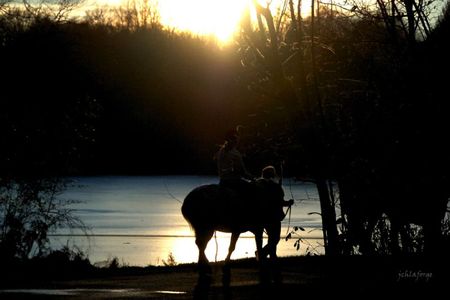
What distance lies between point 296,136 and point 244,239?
18735 mm

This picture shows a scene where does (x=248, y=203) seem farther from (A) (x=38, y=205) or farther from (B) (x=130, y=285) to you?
(A) (x=38, y=205)

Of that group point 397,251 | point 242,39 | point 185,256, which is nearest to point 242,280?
point 397,251

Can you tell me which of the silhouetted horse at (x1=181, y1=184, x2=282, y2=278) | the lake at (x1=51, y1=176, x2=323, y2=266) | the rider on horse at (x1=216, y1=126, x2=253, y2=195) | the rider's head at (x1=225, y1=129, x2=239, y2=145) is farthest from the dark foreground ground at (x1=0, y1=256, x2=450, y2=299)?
the rider's head at (x1=225, y1=129, x2=239, y2=145)

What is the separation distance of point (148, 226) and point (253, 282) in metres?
26.5

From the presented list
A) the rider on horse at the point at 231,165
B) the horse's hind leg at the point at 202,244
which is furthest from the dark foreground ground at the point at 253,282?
the rider on horse at the point at 231,165

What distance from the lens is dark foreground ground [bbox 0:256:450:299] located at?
1609cm

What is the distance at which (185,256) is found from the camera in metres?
32.7

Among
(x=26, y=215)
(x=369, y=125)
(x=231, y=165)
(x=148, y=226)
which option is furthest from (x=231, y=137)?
(x=148, y=226)

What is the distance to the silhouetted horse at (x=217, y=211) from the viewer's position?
17703 millimetres

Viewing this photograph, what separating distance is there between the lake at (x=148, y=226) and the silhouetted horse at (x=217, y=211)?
209 cm

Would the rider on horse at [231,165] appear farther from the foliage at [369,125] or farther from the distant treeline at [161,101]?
the distant treeline at [161,101]

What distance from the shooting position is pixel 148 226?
45.0 m

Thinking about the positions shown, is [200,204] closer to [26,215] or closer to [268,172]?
[268,172]

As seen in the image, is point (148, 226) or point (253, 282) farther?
point (148, 226)
